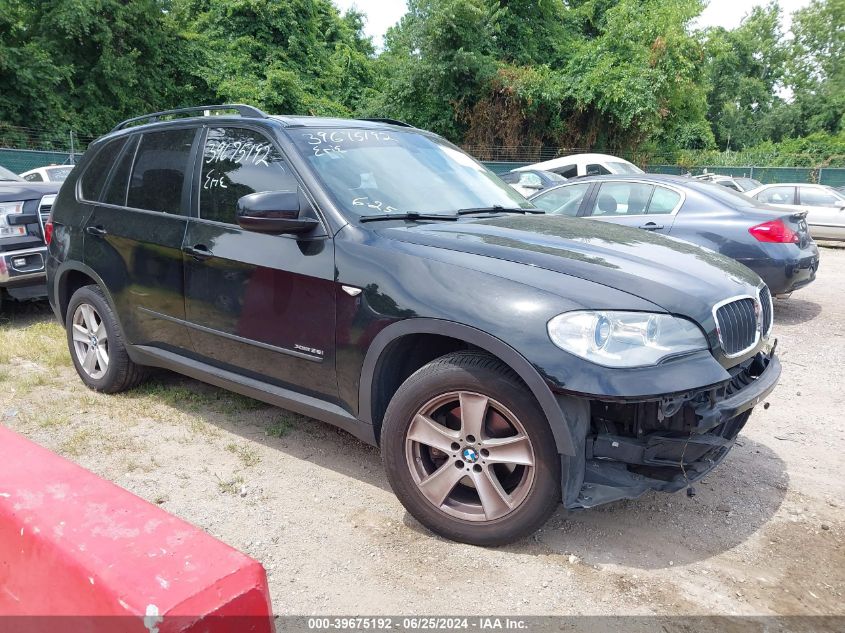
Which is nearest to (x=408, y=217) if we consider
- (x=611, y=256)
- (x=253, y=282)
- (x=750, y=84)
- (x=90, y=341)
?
(x=253, y=282)

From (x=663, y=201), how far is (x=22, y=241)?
6472 millimetres

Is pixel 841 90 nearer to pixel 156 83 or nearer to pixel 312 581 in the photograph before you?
pixel 156 83

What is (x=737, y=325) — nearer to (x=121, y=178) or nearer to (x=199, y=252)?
(x=199, y=252)

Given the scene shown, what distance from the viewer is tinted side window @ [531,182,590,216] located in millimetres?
7934

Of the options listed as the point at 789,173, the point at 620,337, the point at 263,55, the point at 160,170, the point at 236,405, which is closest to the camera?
the point at 620,337

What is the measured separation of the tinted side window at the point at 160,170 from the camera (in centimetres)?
405

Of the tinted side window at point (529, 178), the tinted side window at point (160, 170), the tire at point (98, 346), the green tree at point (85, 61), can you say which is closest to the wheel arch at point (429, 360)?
the tinted side window at point (160, 170)

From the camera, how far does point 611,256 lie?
302 centimetres

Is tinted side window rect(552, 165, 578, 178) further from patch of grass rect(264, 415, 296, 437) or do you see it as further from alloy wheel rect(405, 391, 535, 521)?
alloy wheel rect(405, 391, 535, 521)

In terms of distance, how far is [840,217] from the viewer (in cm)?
1385

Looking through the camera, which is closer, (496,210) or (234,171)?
(234,171)

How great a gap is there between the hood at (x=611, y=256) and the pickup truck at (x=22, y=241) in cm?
479

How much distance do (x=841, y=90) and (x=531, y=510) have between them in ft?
196

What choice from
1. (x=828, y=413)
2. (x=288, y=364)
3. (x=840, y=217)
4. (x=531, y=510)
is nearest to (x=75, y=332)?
(x=288, y=364)
